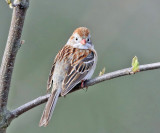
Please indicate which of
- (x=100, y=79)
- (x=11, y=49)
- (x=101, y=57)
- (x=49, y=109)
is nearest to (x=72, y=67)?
(x=49, y=109)

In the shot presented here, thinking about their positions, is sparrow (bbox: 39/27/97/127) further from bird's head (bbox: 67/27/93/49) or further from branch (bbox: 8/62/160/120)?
branch (bbox: 8/62/160/120)

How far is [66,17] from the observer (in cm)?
584

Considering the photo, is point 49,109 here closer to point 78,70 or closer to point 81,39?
point 78,70

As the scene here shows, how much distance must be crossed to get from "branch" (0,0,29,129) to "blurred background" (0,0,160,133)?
215 centimetres

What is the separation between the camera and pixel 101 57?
5.62 metres

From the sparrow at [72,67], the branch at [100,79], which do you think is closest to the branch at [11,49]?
the branch at [100,79]

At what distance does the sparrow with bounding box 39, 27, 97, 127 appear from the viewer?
3840mm

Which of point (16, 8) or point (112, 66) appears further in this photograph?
point (112, 66)

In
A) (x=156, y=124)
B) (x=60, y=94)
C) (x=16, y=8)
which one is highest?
(x=16, y=8)

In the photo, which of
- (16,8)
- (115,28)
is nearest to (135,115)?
(115,28)

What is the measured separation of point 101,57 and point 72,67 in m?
1.42

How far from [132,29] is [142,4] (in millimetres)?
418

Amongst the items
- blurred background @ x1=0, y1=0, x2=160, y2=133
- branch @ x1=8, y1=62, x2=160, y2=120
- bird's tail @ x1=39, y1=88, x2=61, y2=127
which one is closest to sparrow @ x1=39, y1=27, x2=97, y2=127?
bird's tail @ x1=39, y1=88, x2=61, y2=127

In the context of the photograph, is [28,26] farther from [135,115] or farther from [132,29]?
[135,115]
